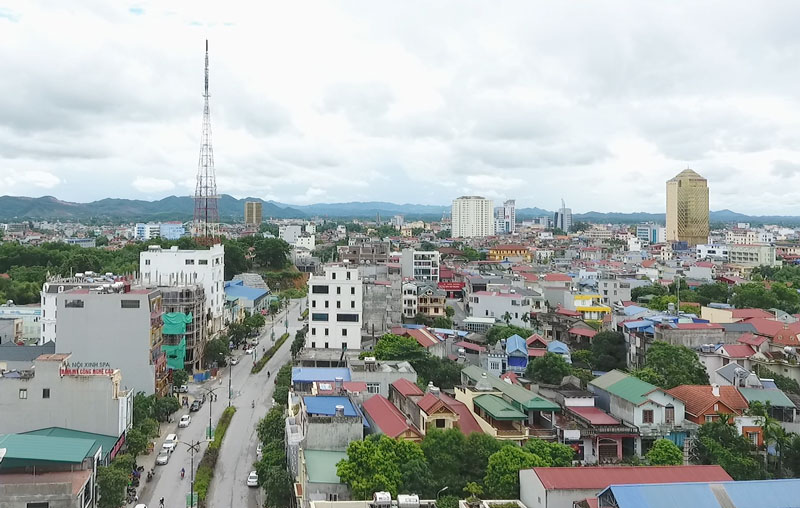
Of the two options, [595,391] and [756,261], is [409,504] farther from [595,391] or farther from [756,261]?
[756,261]

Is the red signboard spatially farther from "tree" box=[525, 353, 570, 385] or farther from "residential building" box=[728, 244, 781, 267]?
"residential building" box=[728, 244, 781, 267]

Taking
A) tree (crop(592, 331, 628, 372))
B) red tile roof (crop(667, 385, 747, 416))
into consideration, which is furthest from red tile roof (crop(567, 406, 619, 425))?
tree (crop(592, 331, 628, 372))

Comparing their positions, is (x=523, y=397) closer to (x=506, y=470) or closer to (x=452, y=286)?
(x=506, y=470)

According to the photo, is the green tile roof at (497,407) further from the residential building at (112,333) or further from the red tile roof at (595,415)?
the residential building at (112,333)

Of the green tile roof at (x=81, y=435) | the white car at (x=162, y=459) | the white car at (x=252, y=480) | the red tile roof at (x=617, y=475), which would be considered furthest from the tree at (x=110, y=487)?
the red tile roof at (x=617, y=475)

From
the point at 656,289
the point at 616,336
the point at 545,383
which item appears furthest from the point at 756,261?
the point at 545,383

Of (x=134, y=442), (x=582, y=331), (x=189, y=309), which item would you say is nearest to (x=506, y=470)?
(x=134, y=442)
